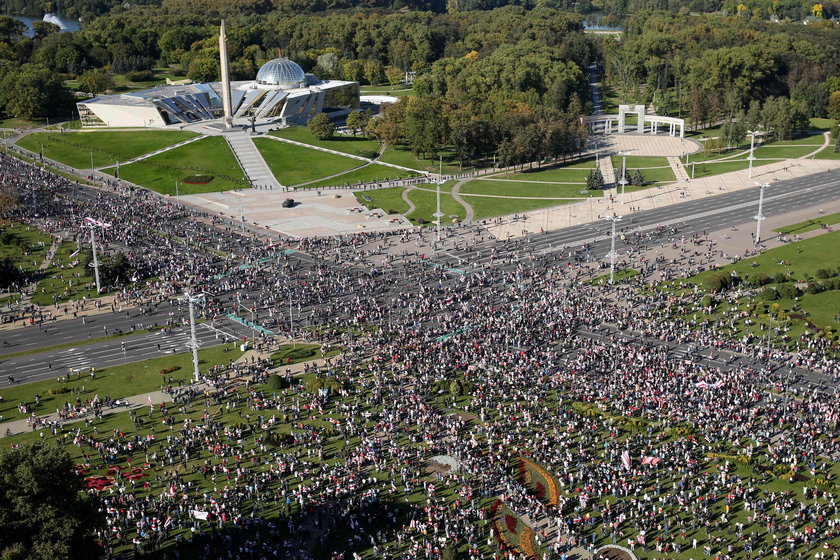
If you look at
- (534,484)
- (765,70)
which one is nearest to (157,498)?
(534,484)

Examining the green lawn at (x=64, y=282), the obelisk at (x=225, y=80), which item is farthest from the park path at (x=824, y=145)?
the green lawn at (x=64, y=282)

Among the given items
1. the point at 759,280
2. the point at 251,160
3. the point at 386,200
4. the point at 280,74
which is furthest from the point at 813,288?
the point at 280,74

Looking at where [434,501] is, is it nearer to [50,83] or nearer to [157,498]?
[157,498]

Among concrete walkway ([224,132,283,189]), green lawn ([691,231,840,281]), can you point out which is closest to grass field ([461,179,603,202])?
concrete walkway ([224,132,283,189])

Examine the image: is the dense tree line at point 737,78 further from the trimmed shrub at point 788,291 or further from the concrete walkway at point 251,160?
the trimmed shrub at point 788,291

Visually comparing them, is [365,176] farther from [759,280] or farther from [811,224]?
[759,280]

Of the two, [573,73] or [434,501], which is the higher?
[573,73]

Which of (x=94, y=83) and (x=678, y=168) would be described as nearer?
(x=678, y=168)
